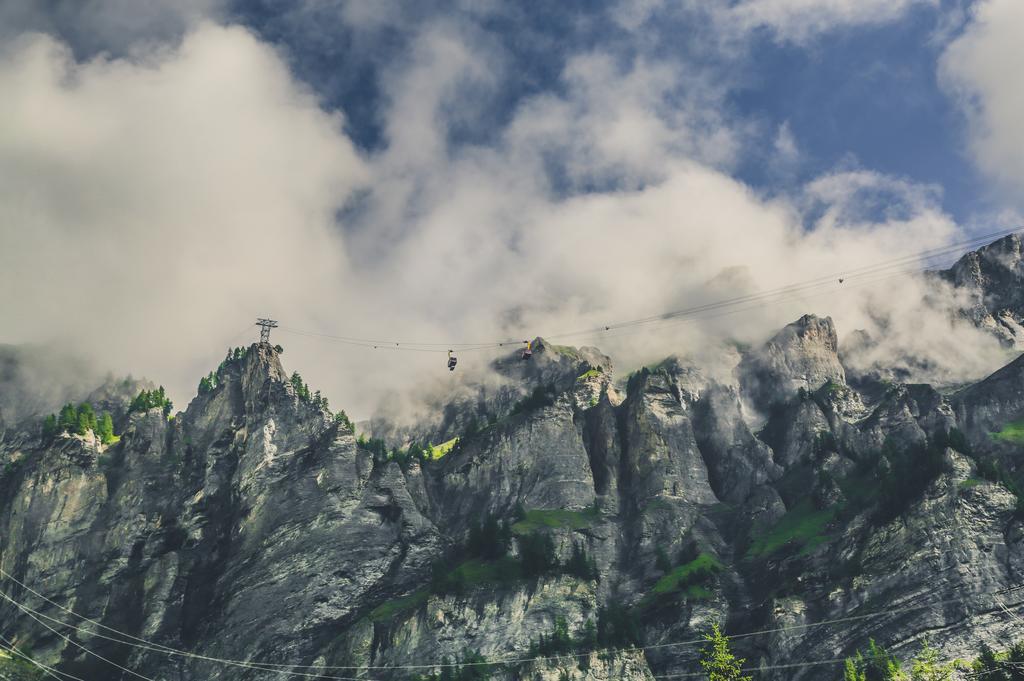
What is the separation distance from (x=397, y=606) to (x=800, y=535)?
83.8 metres

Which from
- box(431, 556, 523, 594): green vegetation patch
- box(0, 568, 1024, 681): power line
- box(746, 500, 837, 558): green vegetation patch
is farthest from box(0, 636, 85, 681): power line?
box(746, 500, 837, 558): green vegetation patch

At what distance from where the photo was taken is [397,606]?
18012 centimetres

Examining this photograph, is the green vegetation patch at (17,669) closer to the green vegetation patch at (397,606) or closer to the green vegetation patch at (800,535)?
the green vegetation patch at (397,606)

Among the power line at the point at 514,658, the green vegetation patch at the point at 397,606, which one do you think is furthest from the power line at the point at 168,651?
the green vegetation patch at the point at 397,606

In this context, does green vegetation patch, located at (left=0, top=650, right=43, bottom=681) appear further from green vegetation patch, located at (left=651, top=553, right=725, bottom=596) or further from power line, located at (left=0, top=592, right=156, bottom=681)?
green vegetation patch, located at (left=651, top=553, right=725, bottom=596)

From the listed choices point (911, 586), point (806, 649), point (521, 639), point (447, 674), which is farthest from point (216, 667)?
point (911, 586)

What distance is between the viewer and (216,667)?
562ft

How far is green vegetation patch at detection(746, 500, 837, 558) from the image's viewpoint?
184 metres

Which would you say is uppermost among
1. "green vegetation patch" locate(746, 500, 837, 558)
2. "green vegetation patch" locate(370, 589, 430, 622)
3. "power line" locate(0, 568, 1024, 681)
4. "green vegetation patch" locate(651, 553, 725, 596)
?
"green vegetation patch" locate(746, 500, 837, 558)

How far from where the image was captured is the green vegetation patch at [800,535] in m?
184

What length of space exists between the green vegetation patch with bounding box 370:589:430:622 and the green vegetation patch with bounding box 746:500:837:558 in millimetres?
70779

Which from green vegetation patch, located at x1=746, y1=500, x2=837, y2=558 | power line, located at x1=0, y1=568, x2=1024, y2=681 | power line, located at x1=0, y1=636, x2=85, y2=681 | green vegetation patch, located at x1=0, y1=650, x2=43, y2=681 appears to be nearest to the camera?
power line, located at x1=0, y1=568, x2=1024, y2=681

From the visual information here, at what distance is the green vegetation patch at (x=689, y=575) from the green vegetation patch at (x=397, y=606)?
4755 centimetres

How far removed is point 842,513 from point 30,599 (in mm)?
168759
